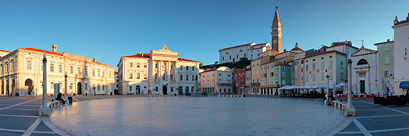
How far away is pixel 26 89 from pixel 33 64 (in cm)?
493

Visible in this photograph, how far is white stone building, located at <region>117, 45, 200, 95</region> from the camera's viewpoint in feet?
214

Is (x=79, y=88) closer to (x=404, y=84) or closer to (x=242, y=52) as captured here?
(x=404, y=84)

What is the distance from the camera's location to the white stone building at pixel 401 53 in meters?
31.2

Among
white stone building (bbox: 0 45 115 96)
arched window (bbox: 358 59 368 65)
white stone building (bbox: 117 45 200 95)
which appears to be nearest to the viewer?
arched window (bbox: 358 59 368 65)

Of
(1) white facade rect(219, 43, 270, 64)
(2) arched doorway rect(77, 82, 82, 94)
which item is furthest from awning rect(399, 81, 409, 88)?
(1) white facade rect(219, 43, 270, 64)

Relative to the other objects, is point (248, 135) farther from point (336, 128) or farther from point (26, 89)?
point (26, 89)

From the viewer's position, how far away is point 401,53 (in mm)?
31844

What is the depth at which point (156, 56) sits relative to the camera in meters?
67.1

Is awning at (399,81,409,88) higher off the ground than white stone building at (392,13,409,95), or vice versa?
white stone building at (392,13,409,95)

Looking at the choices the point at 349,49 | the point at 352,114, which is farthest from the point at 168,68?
the point at 352,114

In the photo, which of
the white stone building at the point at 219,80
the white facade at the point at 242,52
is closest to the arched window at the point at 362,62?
the white stone building at the point at 219,80

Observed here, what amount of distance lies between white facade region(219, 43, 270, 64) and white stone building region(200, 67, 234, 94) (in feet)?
124

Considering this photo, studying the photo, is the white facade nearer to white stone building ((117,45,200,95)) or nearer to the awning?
white stone building ((117,45,200,95))

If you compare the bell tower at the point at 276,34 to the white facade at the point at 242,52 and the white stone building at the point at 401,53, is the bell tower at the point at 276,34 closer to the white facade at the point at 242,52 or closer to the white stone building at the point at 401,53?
the white facade at the point at 242,52
